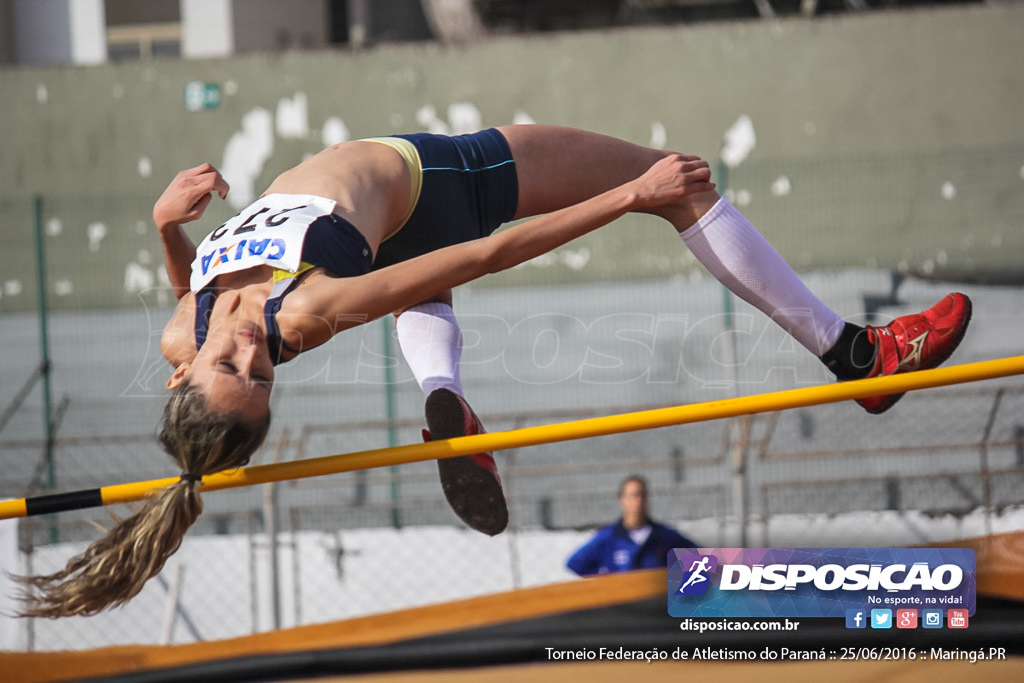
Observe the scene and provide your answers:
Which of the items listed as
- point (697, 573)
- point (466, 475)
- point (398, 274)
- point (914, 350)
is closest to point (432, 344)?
point (466, 475)

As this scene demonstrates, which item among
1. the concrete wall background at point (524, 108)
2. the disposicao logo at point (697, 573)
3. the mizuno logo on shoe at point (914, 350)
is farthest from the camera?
the concrete wall background at point (524, 108)

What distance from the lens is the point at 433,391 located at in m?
2.57

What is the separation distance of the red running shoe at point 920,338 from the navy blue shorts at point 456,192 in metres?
1.00

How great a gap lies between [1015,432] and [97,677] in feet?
14.4

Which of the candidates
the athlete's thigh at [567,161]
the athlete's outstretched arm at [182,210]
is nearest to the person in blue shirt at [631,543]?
the athlete's thigh at [567,161]

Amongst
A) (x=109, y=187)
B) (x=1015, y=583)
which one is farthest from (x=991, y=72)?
(x=109, y=187)

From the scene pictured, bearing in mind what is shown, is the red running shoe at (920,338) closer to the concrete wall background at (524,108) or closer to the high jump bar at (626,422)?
the high jump bar at (626,422)

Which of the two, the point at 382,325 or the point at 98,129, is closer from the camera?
the point at 382,325

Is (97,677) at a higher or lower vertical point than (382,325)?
lower

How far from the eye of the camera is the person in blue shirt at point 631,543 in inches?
172

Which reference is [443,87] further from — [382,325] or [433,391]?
[433,391]

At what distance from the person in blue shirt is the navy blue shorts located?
Result: 6.97 feet

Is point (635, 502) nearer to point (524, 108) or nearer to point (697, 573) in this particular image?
point (697, 573)

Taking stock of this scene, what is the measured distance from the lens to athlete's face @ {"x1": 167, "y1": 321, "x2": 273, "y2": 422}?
2.23m
